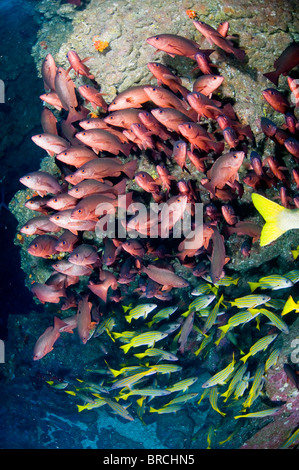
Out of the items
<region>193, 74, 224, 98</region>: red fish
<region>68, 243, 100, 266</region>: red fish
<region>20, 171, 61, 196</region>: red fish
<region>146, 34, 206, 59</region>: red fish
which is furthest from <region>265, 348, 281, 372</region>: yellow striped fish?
<region>146, 34, 206, 59</region>: red fish

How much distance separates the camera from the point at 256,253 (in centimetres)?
418

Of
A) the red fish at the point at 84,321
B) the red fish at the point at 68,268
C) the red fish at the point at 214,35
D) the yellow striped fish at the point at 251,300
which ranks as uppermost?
the red fish at the point at 214,35

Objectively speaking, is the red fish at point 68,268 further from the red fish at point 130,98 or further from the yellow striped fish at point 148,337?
the red fish at point 130,98

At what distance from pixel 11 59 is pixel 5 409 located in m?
10.8

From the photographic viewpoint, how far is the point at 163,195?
3533 millimetres

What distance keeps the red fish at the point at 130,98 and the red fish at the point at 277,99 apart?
4.91ft

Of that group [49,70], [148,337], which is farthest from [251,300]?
[49,70]

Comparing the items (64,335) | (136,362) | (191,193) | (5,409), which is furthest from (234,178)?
(5,409)

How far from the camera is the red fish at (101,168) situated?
3.29 metres

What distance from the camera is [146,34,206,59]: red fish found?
3188 millimetres

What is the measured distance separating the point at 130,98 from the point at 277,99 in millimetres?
1852

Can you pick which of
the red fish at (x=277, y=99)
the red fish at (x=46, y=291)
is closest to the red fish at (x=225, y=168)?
the red fish at (x=277, y=99)

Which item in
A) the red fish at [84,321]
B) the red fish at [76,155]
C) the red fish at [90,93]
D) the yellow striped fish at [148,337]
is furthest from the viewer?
the yellow striped fish at [148,337]

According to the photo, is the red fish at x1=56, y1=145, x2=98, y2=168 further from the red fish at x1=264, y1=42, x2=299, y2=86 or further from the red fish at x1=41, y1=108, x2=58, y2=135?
the red fish at x1=264, y1=42, x2=299, y2=86
